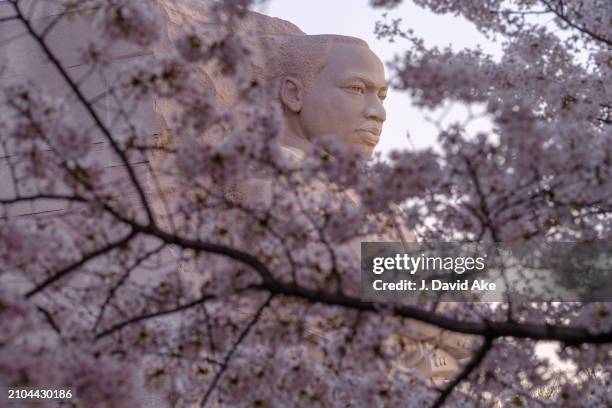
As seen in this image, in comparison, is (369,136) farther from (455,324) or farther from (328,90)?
(455,324)

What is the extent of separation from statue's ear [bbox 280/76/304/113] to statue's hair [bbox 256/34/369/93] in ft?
0.11

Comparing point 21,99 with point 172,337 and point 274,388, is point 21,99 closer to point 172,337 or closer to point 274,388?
point 172,337

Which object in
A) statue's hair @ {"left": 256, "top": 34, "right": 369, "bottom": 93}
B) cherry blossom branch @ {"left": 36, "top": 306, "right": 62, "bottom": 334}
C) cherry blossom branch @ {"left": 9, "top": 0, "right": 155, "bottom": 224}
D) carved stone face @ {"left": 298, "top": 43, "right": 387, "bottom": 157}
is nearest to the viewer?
cherry blossom branch @ {"left": 9, "top": 0, "right": 155, "bottom": 224}

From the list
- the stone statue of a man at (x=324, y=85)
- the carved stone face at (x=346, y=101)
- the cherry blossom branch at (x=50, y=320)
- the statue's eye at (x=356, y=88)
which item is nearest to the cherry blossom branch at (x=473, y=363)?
the cherry blossom branch at (x=50, y=320)

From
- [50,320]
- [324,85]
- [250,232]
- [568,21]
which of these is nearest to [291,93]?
[324,85]

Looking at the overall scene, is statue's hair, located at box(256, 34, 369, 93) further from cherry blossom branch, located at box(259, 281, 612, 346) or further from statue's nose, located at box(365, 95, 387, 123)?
cherry blossom branch, located at box(259, 281, 612, 346)

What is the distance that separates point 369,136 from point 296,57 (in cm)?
72

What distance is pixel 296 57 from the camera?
6996mm

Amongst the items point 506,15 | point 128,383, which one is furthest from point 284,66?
point 128,383

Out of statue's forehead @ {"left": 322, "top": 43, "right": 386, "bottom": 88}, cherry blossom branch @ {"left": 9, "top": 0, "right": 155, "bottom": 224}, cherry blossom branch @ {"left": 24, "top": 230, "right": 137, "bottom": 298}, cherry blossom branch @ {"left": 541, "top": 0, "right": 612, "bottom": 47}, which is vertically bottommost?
cherry blossom branch @ {"left": 24, "top": 230, "right": 137, "bottom": 298}

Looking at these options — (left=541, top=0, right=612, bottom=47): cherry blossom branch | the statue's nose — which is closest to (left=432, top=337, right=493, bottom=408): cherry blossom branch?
(left=541, top=0, right=612, bottom=47): cherry blossom branch

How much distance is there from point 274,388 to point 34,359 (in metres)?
0.86

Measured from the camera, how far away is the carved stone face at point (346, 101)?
685 cm

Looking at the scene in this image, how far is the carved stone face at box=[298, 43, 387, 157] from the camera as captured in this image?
685 centimetres
